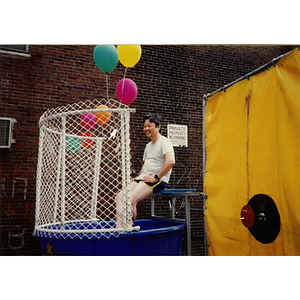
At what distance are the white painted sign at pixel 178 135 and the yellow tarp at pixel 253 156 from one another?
1862 millimetres

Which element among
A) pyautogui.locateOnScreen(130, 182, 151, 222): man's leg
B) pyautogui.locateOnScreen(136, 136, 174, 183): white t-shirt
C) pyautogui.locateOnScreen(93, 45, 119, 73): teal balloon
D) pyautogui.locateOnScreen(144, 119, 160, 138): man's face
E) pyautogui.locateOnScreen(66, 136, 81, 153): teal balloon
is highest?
pyautogui.locateOnScreen(93, 45, 119, 73): teal balloon

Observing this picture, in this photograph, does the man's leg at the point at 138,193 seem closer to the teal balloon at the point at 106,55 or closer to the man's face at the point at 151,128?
the man's face at the point at 151,128

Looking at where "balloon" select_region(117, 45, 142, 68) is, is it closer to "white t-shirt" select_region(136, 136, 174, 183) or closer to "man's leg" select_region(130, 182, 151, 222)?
"white t-shirt" select_region(136, 136, 174, 183)

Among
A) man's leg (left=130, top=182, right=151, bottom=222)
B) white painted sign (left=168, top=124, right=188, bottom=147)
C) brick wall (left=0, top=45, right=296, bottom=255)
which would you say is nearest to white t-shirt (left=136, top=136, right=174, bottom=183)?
man's leg (left=130, top=182, right=151, bottom=222)

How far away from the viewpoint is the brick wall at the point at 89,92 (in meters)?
4.04

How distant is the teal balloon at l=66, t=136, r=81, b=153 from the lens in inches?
141

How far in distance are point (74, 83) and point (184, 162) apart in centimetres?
232

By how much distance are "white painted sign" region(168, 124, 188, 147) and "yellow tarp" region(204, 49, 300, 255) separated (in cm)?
186

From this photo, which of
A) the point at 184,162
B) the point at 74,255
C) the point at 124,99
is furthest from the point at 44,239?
the point at 184,162

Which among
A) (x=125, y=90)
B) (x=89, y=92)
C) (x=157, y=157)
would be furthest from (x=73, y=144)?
(x=89, y=92)

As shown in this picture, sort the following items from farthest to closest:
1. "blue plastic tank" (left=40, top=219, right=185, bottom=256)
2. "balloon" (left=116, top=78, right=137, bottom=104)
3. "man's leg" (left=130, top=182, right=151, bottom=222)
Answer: "balloon" (left=116, top=78, right=137, bottom=104) < "man's leg" (left=130, top=182, right=151, bottom=222) < "blue plastic tank" (left=40, top=219, right=185, bottom=256)

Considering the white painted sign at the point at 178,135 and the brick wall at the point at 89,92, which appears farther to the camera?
the white painted sign at the point at 178,135

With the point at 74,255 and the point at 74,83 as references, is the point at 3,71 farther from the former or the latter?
the point at 74,255

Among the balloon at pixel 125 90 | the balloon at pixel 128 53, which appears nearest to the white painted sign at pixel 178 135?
the balloon at pixel 125 90
